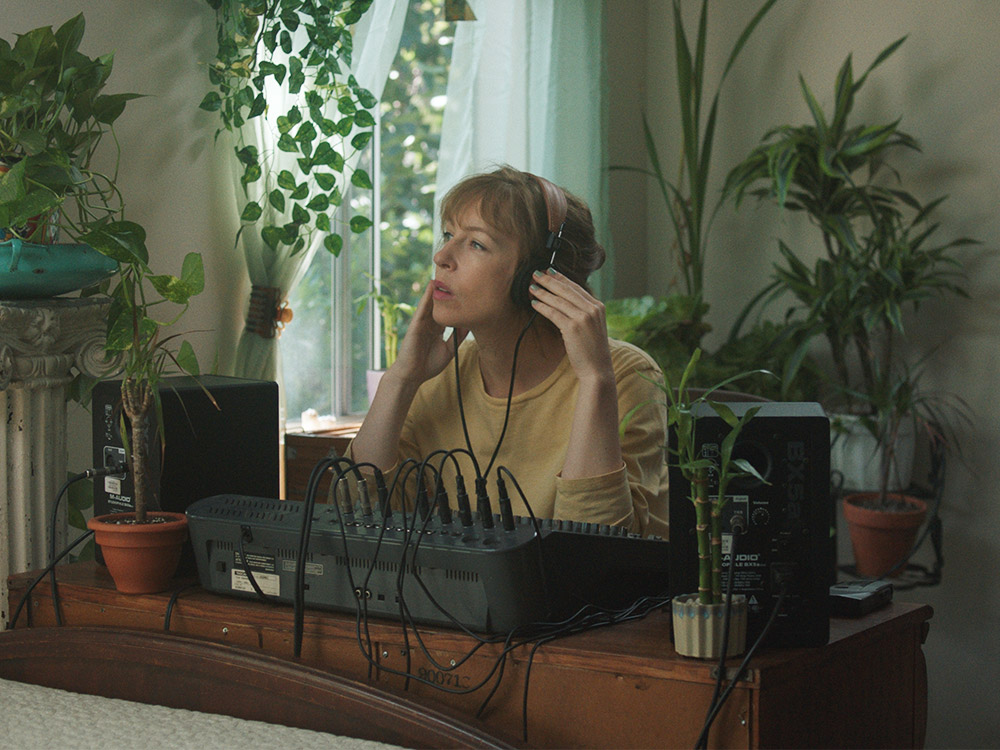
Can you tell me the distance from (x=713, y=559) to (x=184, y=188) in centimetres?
172

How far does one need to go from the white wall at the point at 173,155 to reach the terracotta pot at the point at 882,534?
1666 millimetres

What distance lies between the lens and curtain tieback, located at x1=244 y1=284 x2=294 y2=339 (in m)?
2.37

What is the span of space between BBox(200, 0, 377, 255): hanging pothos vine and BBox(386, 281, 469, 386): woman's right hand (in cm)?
75

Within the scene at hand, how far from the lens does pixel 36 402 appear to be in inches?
62.9

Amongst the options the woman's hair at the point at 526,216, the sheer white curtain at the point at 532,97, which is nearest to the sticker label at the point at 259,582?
the woman's hair at the point at 526,216

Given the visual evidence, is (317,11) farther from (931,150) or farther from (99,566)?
(931,150)

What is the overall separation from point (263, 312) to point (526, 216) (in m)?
0.93

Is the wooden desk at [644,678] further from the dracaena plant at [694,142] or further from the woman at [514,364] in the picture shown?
the dracaena plant at [694,142]

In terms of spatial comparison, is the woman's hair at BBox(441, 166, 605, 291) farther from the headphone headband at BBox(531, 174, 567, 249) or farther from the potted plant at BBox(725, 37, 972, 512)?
the potted plant at BBox(725, 37, 972, 512)

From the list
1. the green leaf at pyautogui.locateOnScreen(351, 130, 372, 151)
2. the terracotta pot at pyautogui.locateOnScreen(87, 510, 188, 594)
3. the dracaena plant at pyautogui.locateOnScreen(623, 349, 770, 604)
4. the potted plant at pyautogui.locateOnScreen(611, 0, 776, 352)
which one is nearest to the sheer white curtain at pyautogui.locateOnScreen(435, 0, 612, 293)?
the potted plant at pyautogui.locateOnScreen(611, 0, 776, 352)

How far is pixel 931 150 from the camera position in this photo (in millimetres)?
2885

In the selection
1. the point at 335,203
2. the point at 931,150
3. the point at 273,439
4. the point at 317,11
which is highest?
the point at 317,11

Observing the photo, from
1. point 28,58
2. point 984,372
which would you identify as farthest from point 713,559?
point 984,372

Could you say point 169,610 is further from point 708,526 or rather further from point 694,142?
point 694,142
